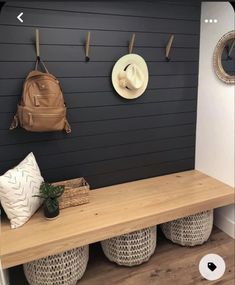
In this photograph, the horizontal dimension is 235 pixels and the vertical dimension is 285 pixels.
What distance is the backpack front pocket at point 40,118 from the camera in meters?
1.61

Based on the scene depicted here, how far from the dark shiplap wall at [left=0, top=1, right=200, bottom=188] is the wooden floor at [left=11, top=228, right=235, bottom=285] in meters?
0.62

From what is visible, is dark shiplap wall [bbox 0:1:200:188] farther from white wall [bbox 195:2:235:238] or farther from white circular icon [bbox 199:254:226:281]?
white circular icon [bbox 199:254:226:281]

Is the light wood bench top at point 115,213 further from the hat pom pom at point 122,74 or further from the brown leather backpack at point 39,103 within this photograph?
the hat pom pom at point 122,74

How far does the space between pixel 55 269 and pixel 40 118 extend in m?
0.95

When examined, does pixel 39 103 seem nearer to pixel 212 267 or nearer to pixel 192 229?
pixel 192 229

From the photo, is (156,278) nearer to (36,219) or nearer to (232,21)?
(36,219)

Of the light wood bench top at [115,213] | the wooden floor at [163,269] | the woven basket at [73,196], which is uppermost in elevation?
the woven basket at [73,196]

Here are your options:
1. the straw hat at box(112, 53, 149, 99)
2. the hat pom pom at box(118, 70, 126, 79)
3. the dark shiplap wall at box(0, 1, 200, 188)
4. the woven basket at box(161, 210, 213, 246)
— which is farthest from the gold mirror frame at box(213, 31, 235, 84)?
the woven basket at box(161, 210, 213, 246)

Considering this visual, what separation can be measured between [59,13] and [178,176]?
5.27 ft

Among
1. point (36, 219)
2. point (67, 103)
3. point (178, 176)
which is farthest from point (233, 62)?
point (36, 219)

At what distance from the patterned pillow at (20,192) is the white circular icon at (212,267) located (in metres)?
1.26

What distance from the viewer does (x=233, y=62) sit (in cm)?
192

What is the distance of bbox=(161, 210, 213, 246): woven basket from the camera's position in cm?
201

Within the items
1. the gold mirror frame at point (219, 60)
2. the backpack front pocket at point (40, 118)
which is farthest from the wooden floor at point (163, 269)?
the gold mirror frame at point (219, 60)
